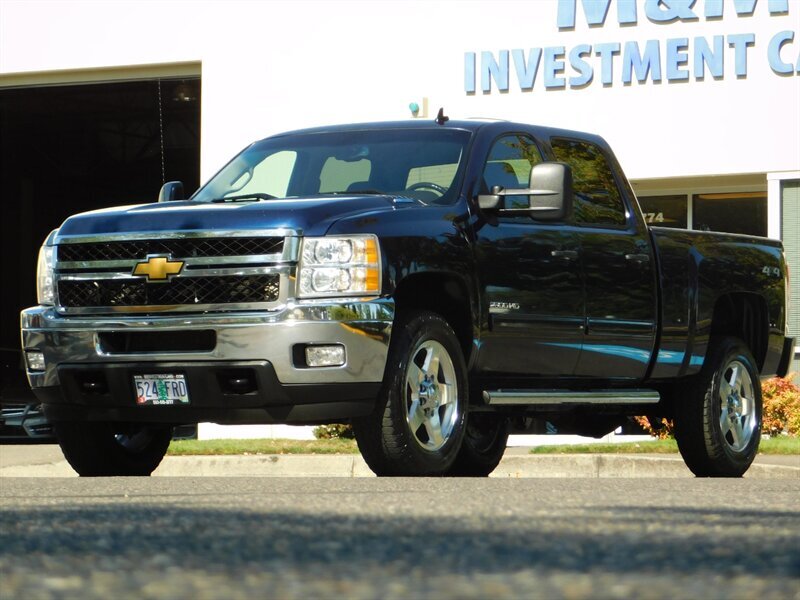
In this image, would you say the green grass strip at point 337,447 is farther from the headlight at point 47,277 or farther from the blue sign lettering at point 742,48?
the headlight at point 47,277

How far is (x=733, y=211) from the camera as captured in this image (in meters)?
18.7

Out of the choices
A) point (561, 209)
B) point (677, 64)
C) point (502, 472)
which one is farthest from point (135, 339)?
point (677, 64)

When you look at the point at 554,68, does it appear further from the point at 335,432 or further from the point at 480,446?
the point at 480,446

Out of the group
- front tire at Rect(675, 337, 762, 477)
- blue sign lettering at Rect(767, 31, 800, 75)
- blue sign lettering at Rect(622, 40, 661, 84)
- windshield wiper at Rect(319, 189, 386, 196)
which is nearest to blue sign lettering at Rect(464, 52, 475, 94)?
blue sign lettering at Rect(622, 40, 661, 84)

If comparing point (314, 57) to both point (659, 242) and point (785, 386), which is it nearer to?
point (785, 386)

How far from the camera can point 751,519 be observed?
5.17 m


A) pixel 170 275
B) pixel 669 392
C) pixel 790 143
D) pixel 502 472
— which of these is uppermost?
pixel 790 143

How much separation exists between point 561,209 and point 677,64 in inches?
375

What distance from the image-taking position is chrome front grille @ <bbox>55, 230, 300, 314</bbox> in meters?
8.13

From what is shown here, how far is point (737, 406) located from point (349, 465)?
13.1ft

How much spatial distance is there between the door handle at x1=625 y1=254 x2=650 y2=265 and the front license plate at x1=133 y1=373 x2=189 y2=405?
3.12 metres

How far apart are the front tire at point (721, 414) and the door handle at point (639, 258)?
3.29ft

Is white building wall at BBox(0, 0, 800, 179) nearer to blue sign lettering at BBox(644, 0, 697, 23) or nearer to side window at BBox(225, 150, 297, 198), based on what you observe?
blue sign lettering at BBox(644, 0, 697, 23)

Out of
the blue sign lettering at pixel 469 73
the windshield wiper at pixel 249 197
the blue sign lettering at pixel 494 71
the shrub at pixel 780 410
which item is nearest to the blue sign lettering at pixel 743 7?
the blue sign lettering at pixel 494 71
